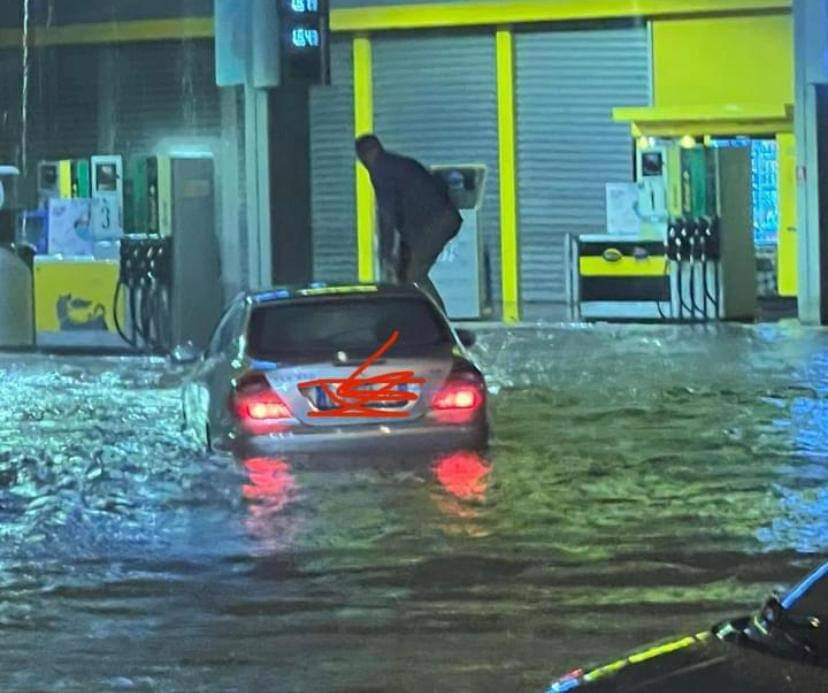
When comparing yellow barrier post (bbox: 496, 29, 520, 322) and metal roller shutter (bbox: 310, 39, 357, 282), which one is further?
metal roller shutter (bbox: 310, 39, 357, 282)

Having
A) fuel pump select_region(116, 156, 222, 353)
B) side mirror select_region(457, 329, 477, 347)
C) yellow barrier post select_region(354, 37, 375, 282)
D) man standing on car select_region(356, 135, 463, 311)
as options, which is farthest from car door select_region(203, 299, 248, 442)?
yellow barrier post select_region(354, 37, 375, 282)

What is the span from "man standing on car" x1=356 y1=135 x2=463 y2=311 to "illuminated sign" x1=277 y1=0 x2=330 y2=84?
3800 mm

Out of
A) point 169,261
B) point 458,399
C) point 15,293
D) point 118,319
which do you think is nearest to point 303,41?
point 169,261

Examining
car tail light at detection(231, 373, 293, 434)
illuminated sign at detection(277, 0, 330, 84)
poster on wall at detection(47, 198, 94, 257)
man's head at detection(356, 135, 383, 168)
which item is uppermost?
illuminated sign at detection(277, 0, 330, 84)

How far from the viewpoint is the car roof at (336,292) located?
11656 mm

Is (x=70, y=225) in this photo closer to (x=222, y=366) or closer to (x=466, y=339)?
(x=466, y=339)

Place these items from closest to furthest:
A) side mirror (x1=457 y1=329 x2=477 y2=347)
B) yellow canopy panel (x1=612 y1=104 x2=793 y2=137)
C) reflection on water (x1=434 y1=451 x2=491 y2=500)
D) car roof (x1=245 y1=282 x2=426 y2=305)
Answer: reflection on water (x1=434 y1=451 x2=491 y2=500) < car roof (x1=245 y1=282 x2=426 y2=305) < side mirror (x1=457 y1=329 x2=477 y2=347) < yellow canopy panel (x1=612 y1=104 x2=793 y2=137)

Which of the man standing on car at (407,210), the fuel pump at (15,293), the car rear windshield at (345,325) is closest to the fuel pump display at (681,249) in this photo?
the man standing on car at (407,210)

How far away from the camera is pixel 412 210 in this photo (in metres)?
17.3

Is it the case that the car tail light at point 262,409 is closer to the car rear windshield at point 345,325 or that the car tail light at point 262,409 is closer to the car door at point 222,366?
the car door at point 222,366

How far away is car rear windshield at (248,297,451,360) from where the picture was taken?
452 inches

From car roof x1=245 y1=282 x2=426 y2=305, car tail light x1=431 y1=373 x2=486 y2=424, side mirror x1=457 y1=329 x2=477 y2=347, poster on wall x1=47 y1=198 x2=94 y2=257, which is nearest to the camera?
car tail light x1=431 y1=373 x2=486 y2=424

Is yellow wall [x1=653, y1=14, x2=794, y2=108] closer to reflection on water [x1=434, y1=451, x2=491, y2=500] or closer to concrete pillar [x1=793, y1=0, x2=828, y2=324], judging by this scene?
concrete pillar [x1=793, y1=0, x2=828, y2=324]

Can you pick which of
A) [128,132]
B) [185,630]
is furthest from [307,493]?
[128,132]
